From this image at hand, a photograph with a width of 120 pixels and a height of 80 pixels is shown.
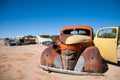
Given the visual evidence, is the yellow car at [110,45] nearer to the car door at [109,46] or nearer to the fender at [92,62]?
the car door at [109,46]

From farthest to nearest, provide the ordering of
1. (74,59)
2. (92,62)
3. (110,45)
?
1. (110,45)
2. (74,59)
3. (92,62)

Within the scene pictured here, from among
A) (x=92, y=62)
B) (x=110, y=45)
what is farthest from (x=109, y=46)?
(x=92, y=62)

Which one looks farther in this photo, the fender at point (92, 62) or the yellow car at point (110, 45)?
the yellow car at point (110, 45)

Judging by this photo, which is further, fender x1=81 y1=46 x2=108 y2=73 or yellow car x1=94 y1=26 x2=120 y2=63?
yellow car x1=94 y1=26 x2=120 y2=63

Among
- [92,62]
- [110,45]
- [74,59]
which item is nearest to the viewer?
[92,62]

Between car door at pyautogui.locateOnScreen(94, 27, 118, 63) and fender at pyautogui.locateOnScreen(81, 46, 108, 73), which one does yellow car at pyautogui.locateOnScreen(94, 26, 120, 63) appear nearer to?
car door at pyautogui.locateOnScreen(94, 27, 118, 63)

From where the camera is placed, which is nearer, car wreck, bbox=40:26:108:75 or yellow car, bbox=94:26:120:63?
car wreck, bbox=40:26:108:75

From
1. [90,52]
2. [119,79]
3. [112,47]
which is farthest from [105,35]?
[119,79]

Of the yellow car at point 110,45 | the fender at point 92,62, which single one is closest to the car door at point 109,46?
the yellow car at point 110,45

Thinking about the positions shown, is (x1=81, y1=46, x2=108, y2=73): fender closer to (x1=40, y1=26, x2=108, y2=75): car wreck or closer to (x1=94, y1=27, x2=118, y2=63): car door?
(x1=40, y1=26, x2=108, y2=75): car wreck

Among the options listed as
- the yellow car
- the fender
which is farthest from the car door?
the fender

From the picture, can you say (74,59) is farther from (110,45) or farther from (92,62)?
(110,45)

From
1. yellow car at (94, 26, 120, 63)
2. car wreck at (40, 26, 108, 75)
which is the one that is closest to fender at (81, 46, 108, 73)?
car wreck at (40, 26, 108, 75)

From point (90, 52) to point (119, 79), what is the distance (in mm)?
1386
